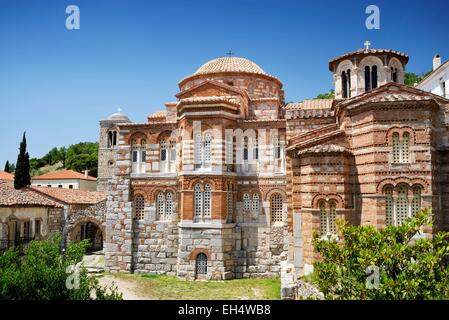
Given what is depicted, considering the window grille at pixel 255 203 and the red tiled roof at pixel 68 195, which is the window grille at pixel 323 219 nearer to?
the window grille at pixel 255 203

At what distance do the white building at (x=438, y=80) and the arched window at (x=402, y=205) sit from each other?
1259 centimetres

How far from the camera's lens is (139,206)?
21.7 m

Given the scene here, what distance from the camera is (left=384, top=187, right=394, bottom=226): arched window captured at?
44.2 ft

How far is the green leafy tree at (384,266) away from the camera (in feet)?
27.7

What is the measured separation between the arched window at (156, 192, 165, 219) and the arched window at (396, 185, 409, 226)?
12.0 meters

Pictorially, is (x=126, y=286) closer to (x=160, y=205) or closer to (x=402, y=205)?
(x=160, y=205)

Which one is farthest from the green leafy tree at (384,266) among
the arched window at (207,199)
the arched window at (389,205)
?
the arched window at (207,199)

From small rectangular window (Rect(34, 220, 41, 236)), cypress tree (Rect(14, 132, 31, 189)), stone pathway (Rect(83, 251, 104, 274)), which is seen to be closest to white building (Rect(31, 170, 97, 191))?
cypress tree (Rect(14, 132, 31, 189))

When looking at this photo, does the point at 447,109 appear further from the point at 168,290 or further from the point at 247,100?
the point at 168,290

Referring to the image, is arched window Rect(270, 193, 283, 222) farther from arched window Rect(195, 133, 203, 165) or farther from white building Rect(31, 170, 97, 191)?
white building Rect(31, 170, 97, 191)

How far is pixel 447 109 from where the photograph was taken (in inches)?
563

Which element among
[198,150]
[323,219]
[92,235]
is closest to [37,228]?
[92,235]

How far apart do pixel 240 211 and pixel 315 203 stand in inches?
266

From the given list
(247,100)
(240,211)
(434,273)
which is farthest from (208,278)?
(434,273)
